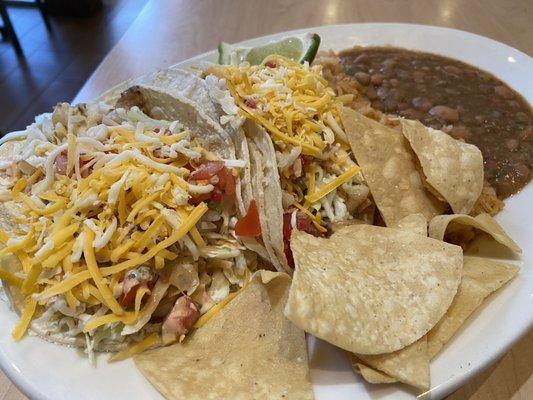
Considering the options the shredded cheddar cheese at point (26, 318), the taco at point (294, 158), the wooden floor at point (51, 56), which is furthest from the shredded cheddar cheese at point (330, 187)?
the wooden floor at point (51, 56)

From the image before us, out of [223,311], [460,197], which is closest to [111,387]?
[223,311]

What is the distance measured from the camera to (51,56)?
504cm

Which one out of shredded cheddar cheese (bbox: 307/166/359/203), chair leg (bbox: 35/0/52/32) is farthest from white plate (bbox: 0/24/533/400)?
chair leg (bbox: 35/0/52/32)

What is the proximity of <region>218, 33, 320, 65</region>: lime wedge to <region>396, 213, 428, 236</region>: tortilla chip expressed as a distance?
3.03ft

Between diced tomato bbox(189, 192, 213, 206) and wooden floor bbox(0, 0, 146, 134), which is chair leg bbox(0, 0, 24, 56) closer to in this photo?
wooden floor bbox(0, 0, 146, 134)

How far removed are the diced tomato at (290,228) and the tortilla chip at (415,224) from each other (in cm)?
26

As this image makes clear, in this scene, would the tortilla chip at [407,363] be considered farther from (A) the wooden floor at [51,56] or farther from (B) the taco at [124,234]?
(A) the wooden floor at [51,56]

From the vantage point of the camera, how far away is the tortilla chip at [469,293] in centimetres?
129

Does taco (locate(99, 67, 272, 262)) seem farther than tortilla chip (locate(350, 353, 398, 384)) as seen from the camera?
Yes

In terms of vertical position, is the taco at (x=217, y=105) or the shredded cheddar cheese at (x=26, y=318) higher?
the taco at (x=217, y=105)

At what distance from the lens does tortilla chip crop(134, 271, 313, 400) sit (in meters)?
1.28

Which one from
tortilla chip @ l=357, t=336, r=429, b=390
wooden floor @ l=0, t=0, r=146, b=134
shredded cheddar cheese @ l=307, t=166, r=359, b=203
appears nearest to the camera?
tortilla chip @ l=357, t=336, r=429, b=390

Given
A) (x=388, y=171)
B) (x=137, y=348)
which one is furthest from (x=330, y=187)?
(x=137, y=348)

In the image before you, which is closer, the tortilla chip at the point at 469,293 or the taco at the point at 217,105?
the tortilla chip at the point at 469,293
